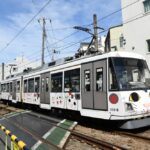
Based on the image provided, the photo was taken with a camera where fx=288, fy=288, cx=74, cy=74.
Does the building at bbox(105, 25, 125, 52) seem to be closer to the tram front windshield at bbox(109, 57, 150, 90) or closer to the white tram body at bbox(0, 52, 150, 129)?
the white tram body at bbox(0, 52, 150, 129)

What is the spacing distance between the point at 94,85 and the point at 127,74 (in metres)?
1.44

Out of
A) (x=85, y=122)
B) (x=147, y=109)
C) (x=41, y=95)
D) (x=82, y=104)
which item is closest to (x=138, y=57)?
(x=147, y=109)

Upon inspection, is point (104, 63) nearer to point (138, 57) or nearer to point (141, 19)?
point (138, 57)

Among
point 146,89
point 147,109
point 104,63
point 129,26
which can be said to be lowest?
point 147,109

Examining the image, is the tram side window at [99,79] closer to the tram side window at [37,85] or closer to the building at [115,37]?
the tram side window at [37,85]

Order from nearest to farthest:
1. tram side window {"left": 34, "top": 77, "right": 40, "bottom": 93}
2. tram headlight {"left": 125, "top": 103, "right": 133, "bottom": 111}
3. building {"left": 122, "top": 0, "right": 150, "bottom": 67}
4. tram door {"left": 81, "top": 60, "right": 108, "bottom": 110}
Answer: tram headlight {"left": 125, "top": 103, "right": 133, "bottom": 111}, tram door {"left": 81, "top": 60, "right": 108, "bottom": 110}, tram side window {"left": 34, "top": 77, "right": 40, "bottom": 93}, building {"left": 122, "top": 0, "right": 150, "bottom": 67}

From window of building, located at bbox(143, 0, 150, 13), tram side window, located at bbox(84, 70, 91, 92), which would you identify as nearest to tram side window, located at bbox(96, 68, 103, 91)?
tram side window, located at bbox(84, 70, 91, 92)

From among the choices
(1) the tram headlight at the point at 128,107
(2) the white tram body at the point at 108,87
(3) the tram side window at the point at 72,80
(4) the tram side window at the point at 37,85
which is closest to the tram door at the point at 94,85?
(2) the white tram body at the point at 108,87

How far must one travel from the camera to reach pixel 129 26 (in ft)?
81.9

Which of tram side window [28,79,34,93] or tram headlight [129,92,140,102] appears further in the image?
tram side window [28,79,34,93]

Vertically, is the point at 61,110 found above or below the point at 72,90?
below

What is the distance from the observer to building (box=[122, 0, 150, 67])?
912 inches

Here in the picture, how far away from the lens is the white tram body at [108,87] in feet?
34.8

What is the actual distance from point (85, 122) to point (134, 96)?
431 centimetres
